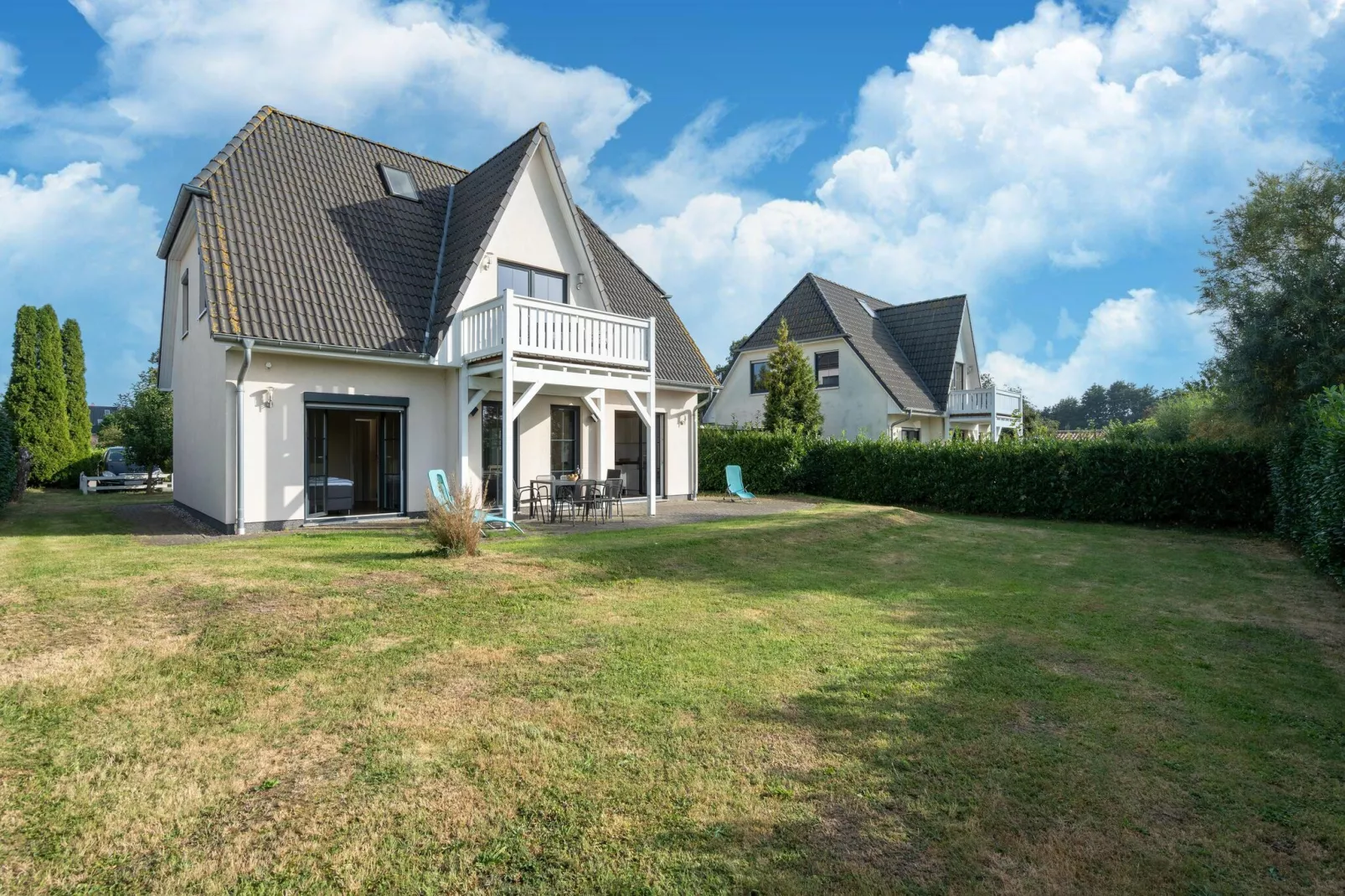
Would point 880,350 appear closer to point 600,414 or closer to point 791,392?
point 791,392

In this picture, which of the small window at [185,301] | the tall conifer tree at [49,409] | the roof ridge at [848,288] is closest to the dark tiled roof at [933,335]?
the roof ridge at [848,288]

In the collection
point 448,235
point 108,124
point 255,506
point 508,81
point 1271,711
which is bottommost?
point 1271,711

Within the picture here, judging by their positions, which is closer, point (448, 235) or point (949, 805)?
point (949, 805)

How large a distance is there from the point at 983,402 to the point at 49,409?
35.4 metres

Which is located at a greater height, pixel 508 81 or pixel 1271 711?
pixel 508 81

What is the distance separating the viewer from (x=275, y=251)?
1249 centimetres

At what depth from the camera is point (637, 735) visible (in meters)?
4.00

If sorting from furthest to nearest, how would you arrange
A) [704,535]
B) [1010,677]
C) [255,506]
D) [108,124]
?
[108,124] → [255,506] → [704,535] → [1010,677]

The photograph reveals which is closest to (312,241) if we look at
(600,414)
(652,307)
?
(600,414)

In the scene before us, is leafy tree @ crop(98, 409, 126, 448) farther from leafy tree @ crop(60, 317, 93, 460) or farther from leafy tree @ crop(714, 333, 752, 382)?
leafy tree @ crop(714, 333, 752, 382)

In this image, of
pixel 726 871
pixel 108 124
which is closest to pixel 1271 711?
pixel 726 871

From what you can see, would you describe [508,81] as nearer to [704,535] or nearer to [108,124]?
[108,124]

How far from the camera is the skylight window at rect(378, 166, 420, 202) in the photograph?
50.9 ft

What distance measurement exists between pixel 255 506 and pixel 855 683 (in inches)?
415
